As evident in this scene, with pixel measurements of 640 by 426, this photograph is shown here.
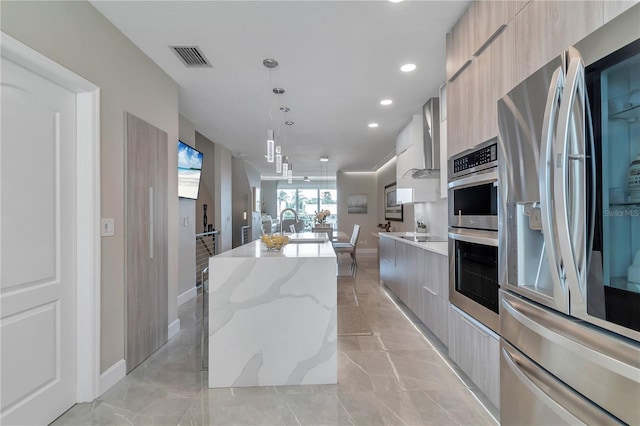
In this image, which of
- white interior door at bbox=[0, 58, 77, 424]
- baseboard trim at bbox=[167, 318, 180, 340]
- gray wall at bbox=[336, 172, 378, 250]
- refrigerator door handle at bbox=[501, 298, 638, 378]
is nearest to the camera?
refrigerator door handle at bbox=[501, 298, 638, 378]

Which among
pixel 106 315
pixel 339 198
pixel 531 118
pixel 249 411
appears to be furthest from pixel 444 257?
pixel 339 198

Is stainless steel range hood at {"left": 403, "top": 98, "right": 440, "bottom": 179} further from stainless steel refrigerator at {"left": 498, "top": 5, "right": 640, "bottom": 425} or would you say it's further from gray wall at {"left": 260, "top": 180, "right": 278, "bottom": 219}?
gray wall at {"left": 260, "top": 180, "right": 278, "bottom": 219}

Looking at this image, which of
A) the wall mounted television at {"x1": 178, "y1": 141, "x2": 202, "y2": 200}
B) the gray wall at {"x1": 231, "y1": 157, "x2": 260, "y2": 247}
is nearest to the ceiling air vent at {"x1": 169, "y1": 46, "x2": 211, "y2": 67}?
the wall mounted television at {"x1": 178, "y1": 141, "x2": 202, "y2": 200}

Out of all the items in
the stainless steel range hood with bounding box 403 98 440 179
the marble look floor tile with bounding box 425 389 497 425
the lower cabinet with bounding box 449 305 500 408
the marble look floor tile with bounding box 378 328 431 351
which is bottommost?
the marble look floor tile with bounding box 378 328 431 351

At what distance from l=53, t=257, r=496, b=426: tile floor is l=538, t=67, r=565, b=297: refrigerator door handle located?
1196 millimetres

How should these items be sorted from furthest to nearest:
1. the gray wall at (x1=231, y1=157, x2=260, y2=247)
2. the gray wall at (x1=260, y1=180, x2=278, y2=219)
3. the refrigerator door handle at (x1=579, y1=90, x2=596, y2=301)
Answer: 1. the gray wall at (x1=260, y1=180, x2=278, y2=219)
2. the gray wall at (x1=231, y1=157, x2=260, y2=247)
3. the refrigerator door handle at (x1=579, y1=90, x2=596, y2=301)

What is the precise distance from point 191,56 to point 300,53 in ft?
3.02

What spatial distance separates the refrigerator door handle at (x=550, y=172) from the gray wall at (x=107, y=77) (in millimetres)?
2344

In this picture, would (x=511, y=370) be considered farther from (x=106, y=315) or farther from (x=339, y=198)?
(x=339, y=198)

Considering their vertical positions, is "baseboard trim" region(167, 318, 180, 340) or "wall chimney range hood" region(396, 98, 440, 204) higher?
"wall chimney range hood" region(396, 98, 440, 204)

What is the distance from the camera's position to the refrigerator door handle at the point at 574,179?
0.98 metres

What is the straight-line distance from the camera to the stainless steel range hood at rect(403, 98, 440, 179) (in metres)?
3.61

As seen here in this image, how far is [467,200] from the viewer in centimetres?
205

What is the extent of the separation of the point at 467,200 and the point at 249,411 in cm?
188
